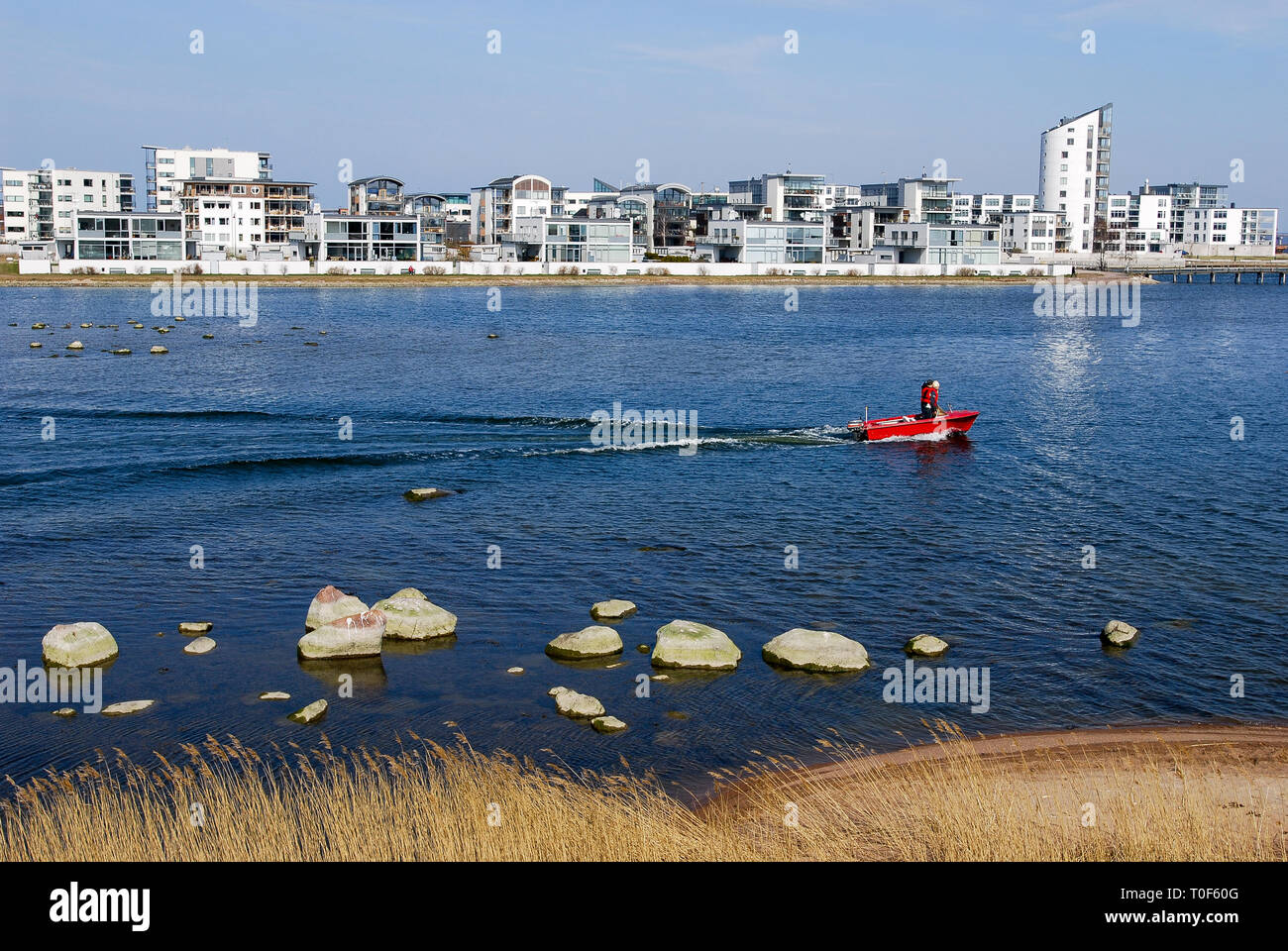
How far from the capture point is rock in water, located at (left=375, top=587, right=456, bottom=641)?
1057 inches

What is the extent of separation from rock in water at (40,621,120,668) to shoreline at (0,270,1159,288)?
140 metres

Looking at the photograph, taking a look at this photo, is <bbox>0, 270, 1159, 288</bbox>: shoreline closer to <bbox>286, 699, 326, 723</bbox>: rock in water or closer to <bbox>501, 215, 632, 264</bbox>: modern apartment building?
<bbox>501, 215, 632, 264</bbox>: modern apartment building

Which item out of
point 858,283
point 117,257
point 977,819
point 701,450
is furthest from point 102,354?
point 858,283

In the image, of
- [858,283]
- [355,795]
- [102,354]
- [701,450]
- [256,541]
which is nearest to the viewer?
[355,795]

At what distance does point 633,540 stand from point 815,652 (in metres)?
10.8

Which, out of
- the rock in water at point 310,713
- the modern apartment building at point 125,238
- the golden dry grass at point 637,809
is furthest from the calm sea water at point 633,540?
the modern apartment building at point 125,238

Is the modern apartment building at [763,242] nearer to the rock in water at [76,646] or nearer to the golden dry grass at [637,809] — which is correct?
the rock in water at [76,646]

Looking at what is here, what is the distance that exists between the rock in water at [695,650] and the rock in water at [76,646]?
1155 centimetres

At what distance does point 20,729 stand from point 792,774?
14049 millimetres

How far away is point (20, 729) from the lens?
72.9ft

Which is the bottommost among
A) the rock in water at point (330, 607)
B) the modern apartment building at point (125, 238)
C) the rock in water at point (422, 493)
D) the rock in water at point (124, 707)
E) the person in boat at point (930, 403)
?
the rock in water at point (124, 707)

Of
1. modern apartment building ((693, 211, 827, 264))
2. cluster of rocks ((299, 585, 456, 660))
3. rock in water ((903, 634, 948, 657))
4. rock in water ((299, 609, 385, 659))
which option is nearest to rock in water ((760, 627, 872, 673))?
rock in water ((903, 634, 948, 657))

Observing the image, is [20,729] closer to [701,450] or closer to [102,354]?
[701,450]

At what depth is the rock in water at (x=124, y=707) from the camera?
899 inches
